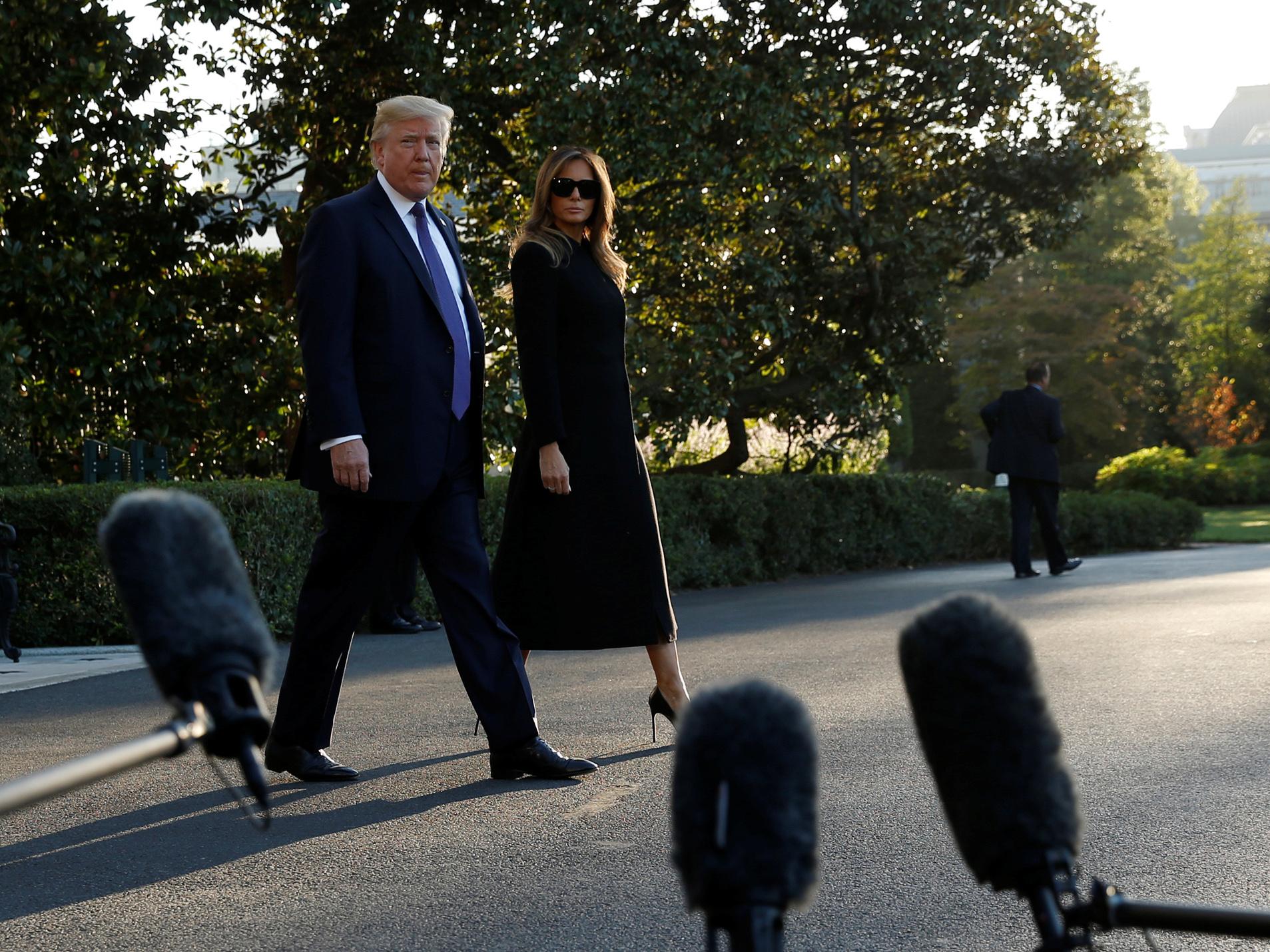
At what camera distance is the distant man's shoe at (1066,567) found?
16031 millimetres

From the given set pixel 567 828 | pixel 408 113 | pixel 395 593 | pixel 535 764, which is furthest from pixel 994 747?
pixel 395 593

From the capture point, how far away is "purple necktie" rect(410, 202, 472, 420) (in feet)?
17.2

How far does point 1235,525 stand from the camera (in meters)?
31.2

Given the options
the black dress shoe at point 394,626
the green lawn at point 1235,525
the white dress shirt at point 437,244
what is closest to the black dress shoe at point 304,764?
the white dress shirt at point 437,244

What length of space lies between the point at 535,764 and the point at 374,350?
4.58 feet

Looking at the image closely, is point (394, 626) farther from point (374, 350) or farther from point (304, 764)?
point (374, 350)

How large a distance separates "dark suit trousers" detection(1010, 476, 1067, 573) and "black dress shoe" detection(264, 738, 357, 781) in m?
11.1

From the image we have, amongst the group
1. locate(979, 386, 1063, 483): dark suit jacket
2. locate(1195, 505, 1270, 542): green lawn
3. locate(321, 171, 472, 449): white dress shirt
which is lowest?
locate(1195, 505, 1270, 542): green lawn

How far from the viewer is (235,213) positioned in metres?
14.5

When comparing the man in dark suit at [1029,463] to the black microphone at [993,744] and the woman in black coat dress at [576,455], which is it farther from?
the black microphone at [993,744]

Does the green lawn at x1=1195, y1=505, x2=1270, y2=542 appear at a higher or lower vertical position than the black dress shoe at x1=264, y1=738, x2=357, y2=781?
lower

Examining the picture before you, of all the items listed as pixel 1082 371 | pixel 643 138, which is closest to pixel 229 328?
pixel 643 138

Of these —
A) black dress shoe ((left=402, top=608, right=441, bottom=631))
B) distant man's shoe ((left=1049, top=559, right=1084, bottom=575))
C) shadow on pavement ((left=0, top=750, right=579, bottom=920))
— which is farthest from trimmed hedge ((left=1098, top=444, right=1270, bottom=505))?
shadow on pavement ((left=0, top=750, right=579, bottom=920))

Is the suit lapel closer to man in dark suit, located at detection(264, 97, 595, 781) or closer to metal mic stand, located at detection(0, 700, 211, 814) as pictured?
man in dark suit, located at detection(264, 97, 595, 781)
